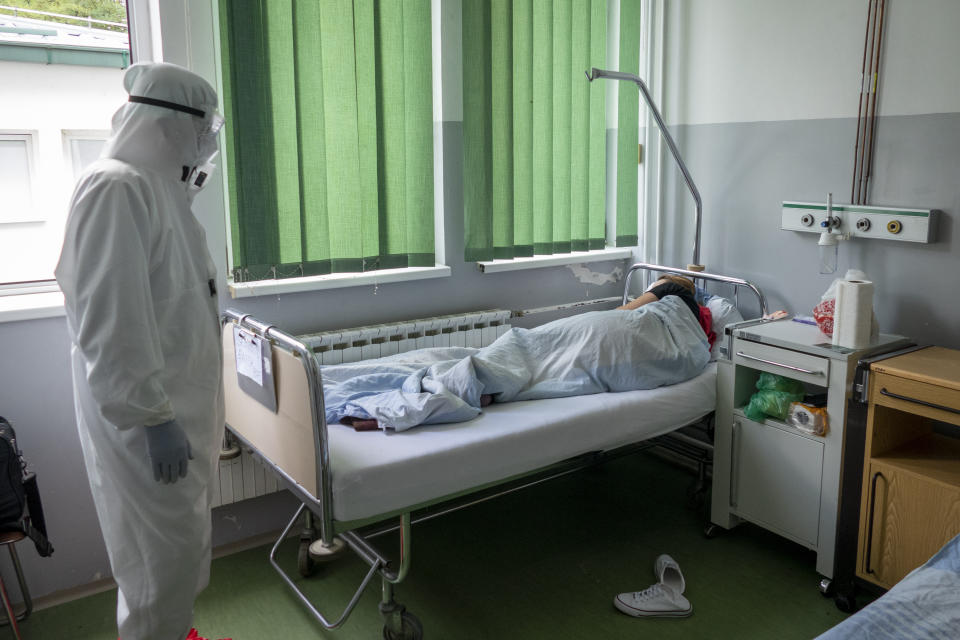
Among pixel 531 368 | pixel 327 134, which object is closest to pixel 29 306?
pixel 327 134

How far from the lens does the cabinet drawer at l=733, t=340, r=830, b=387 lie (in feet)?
8.37

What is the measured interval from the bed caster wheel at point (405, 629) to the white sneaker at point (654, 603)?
67 cm

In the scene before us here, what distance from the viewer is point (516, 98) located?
336 cm

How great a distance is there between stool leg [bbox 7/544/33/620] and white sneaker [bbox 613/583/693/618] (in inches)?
74.0

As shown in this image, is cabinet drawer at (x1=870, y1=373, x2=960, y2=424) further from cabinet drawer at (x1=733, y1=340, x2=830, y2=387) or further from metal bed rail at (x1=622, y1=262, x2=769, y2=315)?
metal bed rail at (x1=622, y1=262, x2=769, y2=315)

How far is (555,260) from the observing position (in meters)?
3.62

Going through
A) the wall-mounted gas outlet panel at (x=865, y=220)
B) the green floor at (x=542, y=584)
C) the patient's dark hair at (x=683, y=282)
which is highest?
the wall-mounted gas outlet panel at (x=865, y=220)

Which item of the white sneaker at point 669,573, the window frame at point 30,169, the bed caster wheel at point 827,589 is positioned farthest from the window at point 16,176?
the bed caster wheel at point 827,589

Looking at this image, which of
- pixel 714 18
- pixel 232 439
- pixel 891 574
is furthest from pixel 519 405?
pixel 714 18

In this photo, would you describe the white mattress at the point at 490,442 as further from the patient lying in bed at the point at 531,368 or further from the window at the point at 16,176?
the window at the point at 16,176

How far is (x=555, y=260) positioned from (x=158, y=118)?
210 cm

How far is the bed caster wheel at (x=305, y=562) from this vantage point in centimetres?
269

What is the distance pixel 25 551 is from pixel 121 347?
1.27 metres

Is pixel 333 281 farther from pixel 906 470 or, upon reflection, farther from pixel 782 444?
pixel 906 470
